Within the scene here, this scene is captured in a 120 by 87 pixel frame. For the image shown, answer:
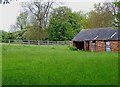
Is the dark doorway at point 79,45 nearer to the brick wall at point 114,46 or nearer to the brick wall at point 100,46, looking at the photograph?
the brick wall at point 100,46

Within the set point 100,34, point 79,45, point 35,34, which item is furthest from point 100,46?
point 35,34

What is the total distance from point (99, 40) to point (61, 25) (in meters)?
33.9

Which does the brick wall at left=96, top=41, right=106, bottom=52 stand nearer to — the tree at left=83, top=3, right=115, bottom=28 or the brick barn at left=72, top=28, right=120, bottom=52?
the brick barn at left=72, top=28, right=120, bottom=52

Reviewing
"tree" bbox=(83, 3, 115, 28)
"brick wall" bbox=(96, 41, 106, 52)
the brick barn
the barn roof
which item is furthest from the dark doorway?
"tree" bbox=(83, 3, 115, 28)

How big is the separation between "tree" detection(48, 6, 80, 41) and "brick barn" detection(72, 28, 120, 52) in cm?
2572

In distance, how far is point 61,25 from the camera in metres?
Answer: 76.0

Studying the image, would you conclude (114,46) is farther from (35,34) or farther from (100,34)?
(35,34)

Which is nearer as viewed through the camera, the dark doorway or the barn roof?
the barn roof

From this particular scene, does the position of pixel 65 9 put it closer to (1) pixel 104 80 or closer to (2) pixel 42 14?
(2) pixel 42 14

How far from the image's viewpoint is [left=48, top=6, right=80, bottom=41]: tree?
7512cm

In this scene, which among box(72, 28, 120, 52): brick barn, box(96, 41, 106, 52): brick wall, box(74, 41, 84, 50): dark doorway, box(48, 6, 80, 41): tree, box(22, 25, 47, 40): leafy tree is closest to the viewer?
box(72, 28, 120, 52): brick barn

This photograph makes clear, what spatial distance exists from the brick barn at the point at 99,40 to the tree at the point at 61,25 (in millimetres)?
25723

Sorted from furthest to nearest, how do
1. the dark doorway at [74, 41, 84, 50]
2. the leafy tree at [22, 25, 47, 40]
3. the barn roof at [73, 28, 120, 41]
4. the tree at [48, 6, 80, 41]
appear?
1. the tree at [48, 6, 80, 41]
2. the leafy tree at [22, 25, 47, 40]
3. the dark doorway at [74, 41, 84, 50]
4. the barn roof at [73, 28, 120, 41]

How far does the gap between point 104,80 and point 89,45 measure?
3236 centimetres
